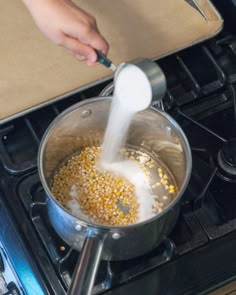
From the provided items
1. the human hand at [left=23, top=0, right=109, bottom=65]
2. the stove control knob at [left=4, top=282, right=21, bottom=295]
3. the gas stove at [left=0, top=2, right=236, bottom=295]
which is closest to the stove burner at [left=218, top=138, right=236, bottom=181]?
the gas stove at [left=0, top=2, right=236, bottom=295]

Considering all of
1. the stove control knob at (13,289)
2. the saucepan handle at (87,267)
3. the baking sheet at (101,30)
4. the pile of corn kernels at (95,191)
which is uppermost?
the baking sheet at (101,30)

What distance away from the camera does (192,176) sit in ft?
2.55

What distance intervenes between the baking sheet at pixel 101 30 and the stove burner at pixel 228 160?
19 cm

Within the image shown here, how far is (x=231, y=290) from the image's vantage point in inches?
29.6

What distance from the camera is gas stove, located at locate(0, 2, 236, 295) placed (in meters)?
0.70

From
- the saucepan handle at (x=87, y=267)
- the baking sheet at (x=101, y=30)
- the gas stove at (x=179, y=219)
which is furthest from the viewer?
the baking sheet at (x=101, y=30)

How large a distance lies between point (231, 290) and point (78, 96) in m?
0.35

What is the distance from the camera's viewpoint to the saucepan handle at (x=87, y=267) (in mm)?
587

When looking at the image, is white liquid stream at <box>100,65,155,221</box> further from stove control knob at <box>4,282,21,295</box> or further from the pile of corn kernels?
stove control knob at <box>4,282,21,295</box>

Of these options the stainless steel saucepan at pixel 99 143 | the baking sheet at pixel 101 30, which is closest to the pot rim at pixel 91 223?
the stainless steel saucepan at pixel 99 143

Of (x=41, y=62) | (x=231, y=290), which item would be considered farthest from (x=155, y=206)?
(x=41, y=62)

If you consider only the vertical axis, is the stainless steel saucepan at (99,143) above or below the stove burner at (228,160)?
above

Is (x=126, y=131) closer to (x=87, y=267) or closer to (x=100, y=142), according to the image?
(x=100, y=142)

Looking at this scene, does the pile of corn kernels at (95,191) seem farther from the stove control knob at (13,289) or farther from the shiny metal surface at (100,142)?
the stove control knob at (13,289)
